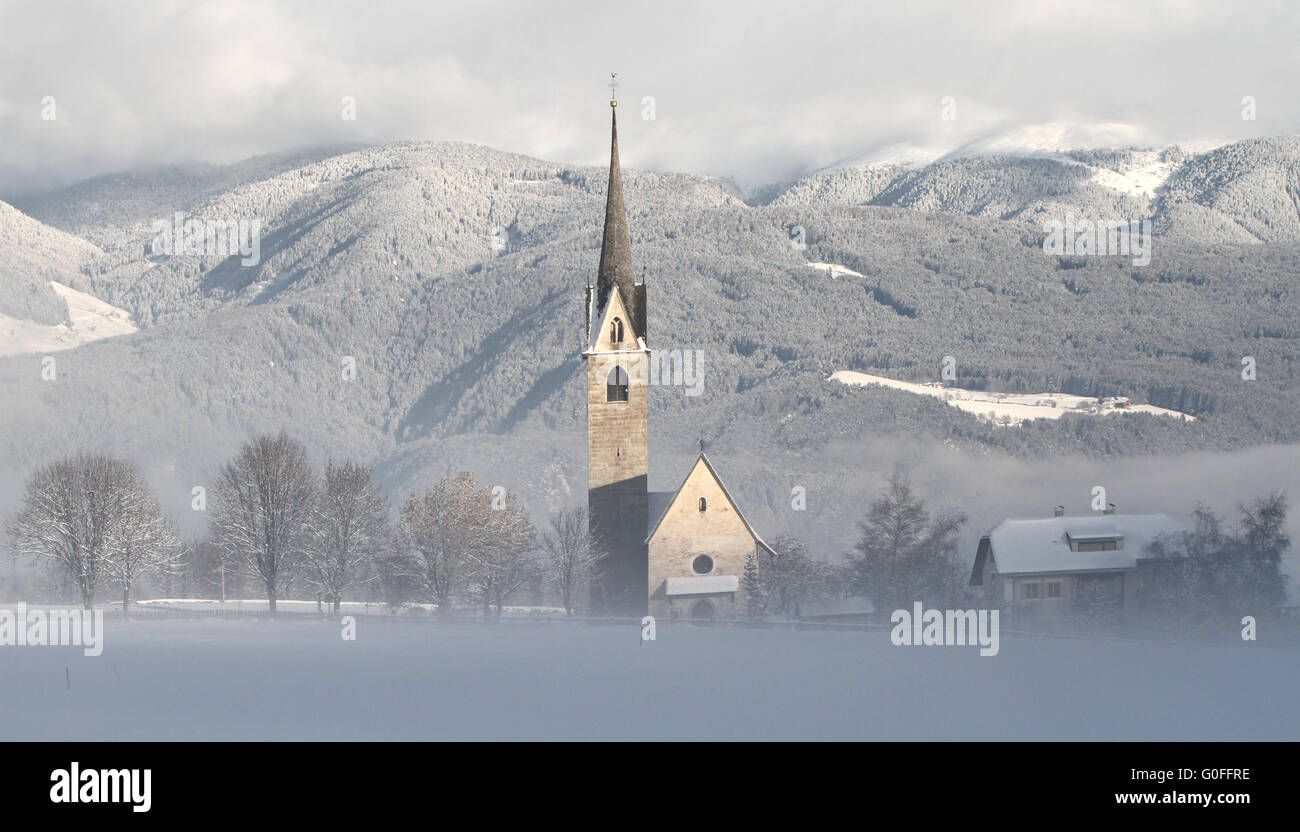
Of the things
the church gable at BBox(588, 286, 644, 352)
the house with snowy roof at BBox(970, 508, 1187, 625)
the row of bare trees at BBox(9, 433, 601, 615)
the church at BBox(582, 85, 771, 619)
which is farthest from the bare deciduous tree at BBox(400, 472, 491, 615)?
the house with snowy roof at BBox(970, 508, 1187, 625)

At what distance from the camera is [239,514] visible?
86.4m

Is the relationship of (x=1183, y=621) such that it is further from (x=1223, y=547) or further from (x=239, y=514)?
(x=239, y=514)

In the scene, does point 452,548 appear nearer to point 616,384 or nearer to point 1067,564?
point 616,384

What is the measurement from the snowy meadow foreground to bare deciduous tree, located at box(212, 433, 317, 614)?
19360 mm

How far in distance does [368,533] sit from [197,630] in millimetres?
19073

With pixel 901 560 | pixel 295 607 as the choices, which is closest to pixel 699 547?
pixel 901 560

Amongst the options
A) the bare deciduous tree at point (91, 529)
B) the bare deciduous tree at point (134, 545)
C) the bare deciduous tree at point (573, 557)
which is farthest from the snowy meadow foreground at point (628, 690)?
the bare deciduous tree at point (91, 529)

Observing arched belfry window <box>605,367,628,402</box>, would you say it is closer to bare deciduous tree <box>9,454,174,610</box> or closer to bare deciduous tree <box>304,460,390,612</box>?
bare deciduous tree <box>304,460,390,612</box>

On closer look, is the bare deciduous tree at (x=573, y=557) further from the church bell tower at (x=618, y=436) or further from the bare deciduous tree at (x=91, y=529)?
the bare deciduous tree at (x=91, y=529)

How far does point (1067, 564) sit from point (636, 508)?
77.5ft

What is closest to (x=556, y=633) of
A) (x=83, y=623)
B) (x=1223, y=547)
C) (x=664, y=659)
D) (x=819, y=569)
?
(x=664, y=659)

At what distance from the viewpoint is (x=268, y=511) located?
86000mm

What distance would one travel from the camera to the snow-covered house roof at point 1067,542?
283ft

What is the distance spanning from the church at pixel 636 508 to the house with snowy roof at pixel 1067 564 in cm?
1417
